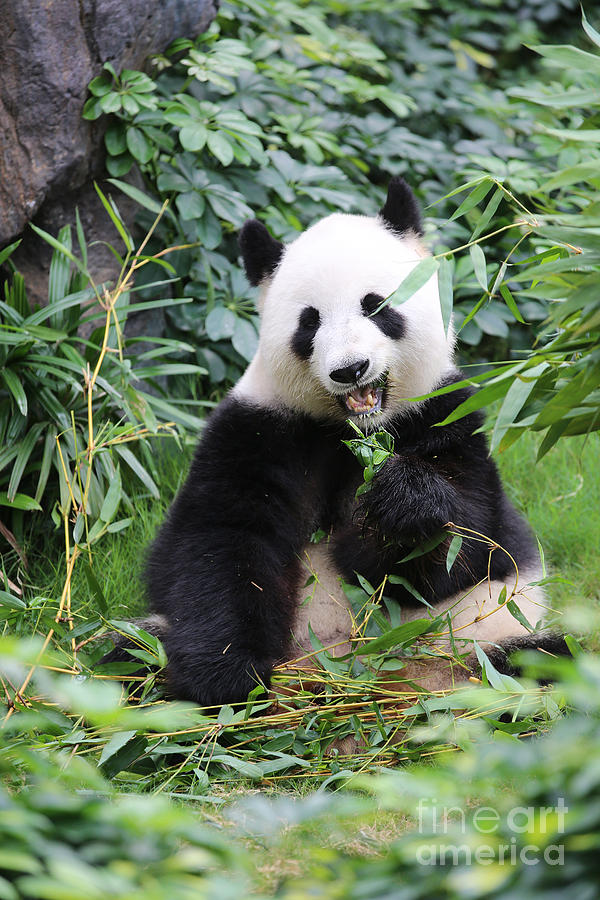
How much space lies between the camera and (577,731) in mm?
1356

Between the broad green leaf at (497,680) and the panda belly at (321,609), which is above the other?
the broad green leaf at (497,680)

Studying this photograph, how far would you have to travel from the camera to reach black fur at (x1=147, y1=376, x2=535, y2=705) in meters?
3.10

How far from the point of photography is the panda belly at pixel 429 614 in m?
3.19

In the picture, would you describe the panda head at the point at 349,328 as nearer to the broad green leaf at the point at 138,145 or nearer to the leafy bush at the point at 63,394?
the leafy bush at the point at 63,394

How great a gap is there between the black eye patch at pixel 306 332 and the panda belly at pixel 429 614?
0.75 meters

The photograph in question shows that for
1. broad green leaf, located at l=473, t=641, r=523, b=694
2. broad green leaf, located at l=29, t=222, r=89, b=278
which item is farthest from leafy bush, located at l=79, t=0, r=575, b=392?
broad green leaf, located at l=473, t=641, r=523, b=694

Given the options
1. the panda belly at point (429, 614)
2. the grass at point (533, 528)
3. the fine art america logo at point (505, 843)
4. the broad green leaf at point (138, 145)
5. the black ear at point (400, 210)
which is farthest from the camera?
the broad green leaf at point (138, 145)

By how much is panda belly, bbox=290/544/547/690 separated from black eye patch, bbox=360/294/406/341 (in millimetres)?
853

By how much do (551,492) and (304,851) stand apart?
3136 mm

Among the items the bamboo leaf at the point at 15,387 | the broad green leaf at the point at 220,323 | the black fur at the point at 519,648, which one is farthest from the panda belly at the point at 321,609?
the broad green leaf at the point at 220,323

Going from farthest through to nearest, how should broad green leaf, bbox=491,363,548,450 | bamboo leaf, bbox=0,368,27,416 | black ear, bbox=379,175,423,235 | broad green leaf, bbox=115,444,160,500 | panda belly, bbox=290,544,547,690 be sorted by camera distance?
broad green leaf, bbox=115,444,160,500 → bamboo leaf, bbox=0,368,27,416 → black ear, bbox=379,175,423,235 → panda belly, bbox=290,544,547,690 → broad green leaf, bbox=491,363,548,450

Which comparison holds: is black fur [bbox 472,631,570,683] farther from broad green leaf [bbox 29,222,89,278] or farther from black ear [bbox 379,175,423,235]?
broad green leaf [bbox 29,222,89,278]

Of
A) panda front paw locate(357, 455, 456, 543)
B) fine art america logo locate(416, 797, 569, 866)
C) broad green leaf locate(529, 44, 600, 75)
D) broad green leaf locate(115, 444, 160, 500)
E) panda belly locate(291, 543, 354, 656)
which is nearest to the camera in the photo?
fine art america logo locate(416, 797, 569, 866)

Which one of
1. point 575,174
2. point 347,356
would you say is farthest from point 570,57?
point 347,356
